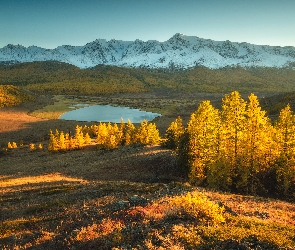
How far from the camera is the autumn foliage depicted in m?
32.2

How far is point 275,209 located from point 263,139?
12.4 metres

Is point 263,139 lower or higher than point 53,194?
higher

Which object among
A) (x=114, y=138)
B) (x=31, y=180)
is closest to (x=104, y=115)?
(x=114, y=138)

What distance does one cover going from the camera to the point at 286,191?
108 ft

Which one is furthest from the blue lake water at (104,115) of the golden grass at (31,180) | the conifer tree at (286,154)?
the conifer tree at (286,154)

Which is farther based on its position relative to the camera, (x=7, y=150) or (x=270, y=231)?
(x=7, y=150)

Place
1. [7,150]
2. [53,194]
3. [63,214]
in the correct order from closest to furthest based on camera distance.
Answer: [63,214]
[53,194]
[7,150]

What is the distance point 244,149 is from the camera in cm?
3291

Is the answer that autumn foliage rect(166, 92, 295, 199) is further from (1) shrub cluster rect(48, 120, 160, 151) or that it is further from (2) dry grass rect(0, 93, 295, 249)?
(1) shrub cluster rect(48, 120, 160, 151)

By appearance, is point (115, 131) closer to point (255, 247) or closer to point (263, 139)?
point (263, 139)

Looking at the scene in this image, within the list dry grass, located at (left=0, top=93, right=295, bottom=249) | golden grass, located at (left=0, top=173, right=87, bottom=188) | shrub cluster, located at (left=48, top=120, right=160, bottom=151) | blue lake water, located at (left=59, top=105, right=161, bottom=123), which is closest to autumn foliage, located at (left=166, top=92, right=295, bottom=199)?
dry grass, located at (left=0, top=93, right=295, bottom=249)

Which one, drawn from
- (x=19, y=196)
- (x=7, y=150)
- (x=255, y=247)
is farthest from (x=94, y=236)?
(x=7, y=150)

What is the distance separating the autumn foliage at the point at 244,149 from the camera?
32188 millimetres

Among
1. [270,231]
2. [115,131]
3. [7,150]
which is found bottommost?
[7,150]
